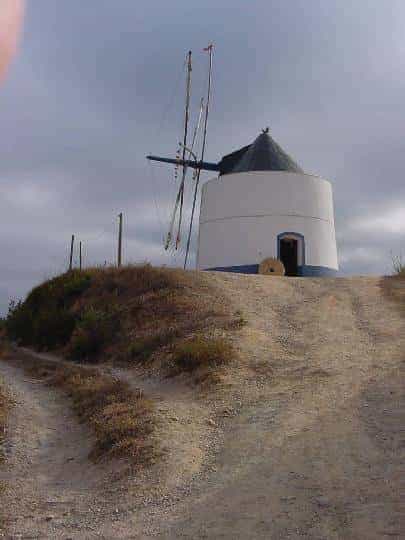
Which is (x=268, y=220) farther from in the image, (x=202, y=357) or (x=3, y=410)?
(x=3, y=410)

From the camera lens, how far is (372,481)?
6.18 meters

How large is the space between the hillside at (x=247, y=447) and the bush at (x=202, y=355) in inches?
7.0

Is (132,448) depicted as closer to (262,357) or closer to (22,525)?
(22,525)

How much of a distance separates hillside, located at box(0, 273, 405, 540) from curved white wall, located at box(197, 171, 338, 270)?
10.9 m

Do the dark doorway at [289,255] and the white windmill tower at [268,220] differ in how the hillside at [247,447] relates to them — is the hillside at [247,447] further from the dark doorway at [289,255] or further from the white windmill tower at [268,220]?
the dark doorway at [289,255]

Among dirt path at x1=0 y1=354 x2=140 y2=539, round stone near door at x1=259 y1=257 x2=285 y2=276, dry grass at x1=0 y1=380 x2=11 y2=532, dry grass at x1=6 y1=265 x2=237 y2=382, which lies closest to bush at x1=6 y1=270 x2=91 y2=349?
dry grass at x1=6 y1=265 x2=237 y2=382

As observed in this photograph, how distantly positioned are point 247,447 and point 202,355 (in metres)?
3.94

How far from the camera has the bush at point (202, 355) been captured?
36.7 ft

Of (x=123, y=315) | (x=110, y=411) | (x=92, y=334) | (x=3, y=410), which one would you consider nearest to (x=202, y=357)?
(x=110, y=411)

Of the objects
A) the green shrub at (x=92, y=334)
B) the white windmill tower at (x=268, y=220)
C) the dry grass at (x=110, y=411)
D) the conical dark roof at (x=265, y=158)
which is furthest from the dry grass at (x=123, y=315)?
the conical dark roof at (x=265, y=158)

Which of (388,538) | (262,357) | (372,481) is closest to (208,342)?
(262,357)

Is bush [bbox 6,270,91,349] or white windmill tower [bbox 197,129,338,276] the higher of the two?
white windmill tower [bbox 197,129,338,276]

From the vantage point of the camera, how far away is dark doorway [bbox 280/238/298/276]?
82.5ft

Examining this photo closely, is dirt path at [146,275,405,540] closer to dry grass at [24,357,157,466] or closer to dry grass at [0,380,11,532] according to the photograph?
dry grass at [24,357,157,466]
